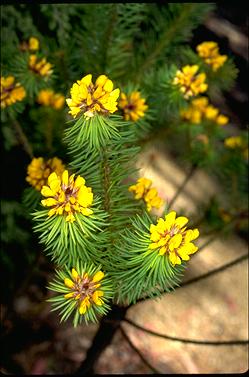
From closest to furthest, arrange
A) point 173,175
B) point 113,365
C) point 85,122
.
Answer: point 85,122 → point 113,365 → point 173,175

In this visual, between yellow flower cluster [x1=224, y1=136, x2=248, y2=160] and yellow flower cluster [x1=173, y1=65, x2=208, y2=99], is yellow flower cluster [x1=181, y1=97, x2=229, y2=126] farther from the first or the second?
yellow flower cluster [x1=173, y1=65, x2=208, y2=99]

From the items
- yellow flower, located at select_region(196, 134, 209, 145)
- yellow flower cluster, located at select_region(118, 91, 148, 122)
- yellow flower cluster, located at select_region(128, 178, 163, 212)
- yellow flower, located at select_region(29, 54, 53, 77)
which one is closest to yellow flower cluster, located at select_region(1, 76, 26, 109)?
yellow flower, located at select_region(29, 54, 53, 77)

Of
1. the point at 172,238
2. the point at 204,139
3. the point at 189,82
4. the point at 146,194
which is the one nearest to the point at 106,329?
the point at 146,194

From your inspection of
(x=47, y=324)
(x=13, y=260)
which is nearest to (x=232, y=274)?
(x=47, y=324)

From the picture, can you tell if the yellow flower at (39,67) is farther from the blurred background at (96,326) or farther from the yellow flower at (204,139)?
the yellow flower at (204,139)

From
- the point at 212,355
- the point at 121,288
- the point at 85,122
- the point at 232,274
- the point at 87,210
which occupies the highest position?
the point at 85,122

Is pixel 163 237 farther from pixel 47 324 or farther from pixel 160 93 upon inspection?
pixel 47 324

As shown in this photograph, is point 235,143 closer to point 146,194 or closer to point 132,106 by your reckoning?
point 132,106
